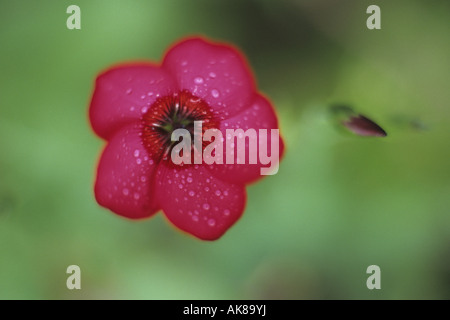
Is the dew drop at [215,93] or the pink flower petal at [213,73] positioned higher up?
the pink flower petal at [213,73]

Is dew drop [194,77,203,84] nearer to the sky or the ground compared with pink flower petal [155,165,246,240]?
nearer to the sky

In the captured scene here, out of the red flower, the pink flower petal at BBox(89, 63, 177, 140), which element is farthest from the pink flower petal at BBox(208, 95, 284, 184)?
the pink flower petal at BBox(89, 63, 177, 140)

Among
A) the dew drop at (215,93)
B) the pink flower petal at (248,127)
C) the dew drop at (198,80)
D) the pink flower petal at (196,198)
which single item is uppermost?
the dew drop at (198,80)

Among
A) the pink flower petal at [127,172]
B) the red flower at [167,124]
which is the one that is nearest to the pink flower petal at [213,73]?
the red flower at [167,124]

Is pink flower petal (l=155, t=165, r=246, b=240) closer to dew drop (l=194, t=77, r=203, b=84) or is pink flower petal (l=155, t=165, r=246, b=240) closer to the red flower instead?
the red flower

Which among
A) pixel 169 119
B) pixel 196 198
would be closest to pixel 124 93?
pixel 169 119

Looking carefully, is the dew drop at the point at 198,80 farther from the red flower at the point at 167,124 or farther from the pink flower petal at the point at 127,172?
the pink flower petal at the point at 127,172
